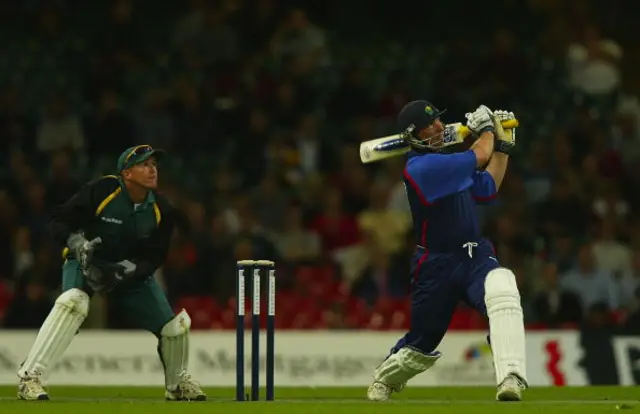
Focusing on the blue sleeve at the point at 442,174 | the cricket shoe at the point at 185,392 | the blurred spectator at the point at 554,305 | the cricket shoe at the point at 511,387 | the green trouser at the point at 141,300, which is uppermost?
the blurred spectator at the point at 554,305

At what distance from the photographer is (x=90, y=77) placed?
1897 cm

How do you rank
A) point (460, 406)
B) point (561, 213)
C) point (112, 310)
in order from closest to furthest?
point (460, 406)
point (112, 310)
point (561, 213)

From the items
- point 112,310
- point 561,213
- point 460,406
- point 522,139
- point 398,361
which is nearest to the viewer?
point 460,406

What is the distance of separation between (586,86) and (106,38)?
19.1ft

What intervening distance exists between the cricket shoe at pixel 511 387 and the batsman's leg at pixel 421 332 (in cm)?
78

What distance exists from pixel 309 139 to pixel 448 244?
7.82 m

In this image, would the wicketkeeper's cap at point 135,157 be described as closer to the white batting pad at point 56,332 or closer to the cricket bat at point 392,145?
the white batting pad at point 56,332

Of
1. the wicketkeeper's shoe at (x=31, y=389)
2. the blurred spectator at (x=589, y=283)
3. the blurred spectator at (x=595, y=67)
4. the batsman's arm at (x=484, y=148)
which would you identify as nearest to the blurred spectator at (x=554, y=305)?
the blurred spectator at (x=589, y=283)

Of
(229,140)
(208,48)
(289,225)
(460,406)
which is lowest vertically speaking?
(460,406)

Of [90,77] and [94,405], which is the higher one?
[90,77]

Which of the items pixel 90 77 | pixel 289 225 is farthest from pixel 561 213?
pixel 90 77

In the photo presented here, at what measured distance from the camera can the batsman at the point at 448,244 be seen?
10.0 m

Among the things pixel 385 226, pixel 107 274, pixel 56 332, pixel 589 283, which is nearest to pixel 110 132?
pixel 385 226

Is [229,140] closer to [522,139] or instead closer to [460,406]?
[522,139]
